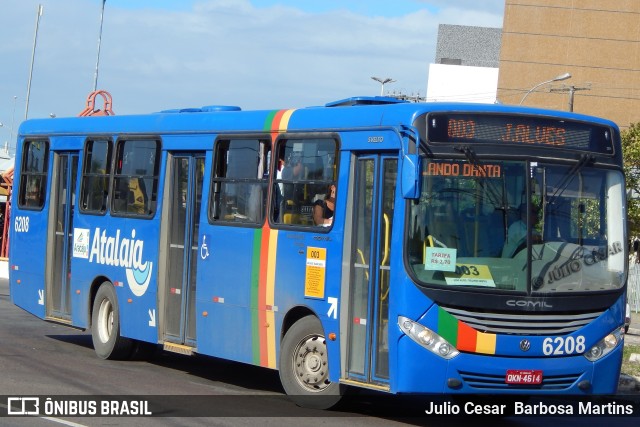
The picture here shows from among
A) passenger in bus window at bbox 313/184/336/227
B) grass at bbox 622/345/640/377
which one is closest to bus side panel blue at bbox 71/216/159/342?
passenger in bus window at bbox 313/184/336/227

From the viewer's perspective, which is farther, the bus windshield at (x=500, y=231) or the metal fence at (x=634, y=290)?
the metal fence at (x=634, y=290)

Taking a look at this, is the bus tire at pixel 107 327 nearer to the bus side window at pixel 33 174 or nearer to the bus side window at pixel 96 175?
the bus side window at pixel 96 175

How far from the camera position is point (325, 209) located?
11445 mm

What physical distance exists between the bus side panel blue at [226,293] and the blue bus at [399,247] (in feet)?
0.07

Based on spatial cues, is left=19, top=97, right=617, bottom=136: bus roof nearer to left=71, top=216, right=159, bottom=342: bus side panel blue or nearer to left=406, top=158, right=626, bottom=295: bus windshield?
left=406, top=158, right=626, bottom=295: bus windshield

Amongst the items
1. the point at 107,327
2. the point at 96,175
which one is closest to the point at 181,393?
the point at 107,327

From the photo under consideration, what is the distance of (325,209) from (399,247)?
1361 millimetres

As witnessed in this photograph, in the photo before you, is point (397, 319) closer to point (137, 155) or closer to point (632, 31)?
point (137, 155)

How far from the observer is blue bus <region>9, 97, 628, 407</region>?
1015cm

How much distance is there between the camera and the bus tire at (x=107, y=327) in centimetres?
1505

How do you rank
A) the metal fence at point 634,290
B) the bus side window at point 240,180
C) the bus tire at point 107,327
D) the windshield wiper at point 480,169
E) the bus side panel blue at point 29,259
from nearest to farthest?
the windshield wiper at point 480,169, the bus side window at point 240,180, the bus tire at point 107,327, the bus side panel blue at point 29,259, the metal fence at point 634,290

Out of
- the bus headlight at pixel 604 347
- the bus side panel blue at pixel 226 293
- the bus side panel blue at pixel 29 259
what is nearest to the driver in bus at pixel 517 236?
the bus headlight at pixel 604 347

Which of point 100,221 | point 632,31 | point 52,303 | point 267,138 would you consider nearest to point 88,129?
point 100,221

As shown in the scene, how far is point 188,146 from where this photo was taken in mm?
13711
